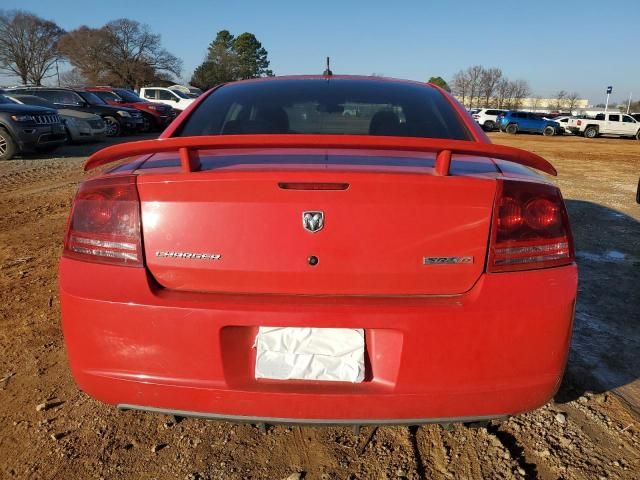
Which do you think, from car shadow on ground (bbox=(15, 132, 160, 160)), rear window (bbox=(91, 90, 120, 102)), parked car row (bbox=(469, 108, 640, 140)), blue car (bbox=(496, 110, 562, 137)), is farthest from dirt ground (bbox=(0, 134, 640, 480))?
blue car (bbox=(496, 110, 562, 137))

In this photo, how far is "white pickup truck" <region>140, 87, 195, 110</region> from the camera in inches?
949

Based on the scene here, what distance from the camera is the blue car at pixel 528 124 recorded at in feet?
106

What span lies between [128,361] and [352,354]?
2.50ft

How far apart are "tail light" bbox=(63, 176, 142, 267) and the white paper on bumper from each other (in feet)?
1.74

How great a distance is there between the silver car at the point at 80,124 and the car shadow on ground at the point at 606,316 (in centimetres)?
1218

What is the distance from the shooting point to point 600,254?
4.68 m

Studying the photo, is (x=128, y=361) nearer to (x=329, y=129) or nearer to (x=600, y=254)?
(x=329, y=129)

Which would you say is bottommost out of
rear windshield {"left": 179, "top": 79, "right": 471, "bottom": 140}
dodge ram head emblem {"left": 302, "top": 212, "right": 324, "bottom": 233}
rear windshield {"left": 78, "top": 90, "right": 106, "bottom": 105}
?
dodge ram head emblem {"left": 302, "top": 212, "right": 324, "bottom": 233}

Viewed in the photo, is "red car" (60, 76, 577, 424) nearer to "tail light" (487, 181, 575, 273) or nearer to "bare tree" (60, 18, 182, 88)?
"tail light" (487, 181, 575, 273)

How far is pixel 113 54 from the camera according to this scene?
185 feet

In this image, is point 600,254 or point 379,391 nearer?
point 379,391

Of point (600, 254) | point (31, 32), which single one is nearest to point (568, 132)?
point (600, 254)

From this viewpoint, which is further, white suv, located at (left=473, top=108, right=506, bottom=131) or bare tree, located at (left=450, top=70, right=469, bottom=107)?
bare tree, located at (left=450, top=70, right=469, bottom=107)

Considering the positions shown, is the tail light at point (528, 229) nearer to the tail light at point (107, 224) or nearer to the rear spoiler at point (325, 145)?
the rear spoiler at point (325, 145)
